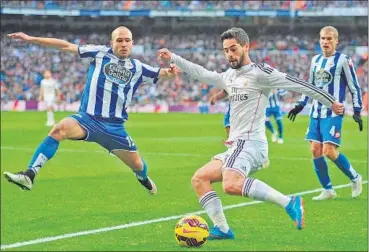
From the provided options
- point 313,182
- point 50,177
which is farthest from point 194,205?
point 50,177

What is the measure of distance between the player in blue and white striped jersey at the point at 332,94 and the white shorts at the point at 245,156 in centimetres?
342

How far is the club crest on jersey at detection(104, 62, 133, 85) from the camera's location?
35.2ft

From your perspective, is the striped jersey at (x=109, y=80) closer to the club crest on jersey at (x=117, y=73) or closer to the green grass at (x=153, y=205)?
the club crest on jersey at (x=117, y=73)

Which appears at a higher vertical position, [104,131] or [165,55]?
[165,55]

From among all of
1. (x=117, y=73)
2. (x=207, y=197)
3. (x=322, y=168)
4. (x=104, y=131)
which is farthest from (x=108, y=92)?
(x=322, y=168)

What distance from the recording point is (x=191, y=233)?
862 cm

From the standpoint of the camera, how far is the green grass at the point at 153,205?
903cm

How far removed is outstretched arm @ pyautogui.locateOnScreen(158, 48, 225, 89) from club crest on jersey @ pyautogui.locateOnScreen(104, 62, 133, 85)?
6.43ft

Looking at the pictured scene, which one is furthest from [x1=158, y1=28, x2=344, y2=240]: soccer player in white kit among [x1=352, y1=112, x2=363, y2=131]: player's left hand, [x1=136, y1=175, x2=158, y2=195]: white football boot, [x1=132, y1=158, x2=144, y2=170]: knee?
[x1=136, y1=175, x2=158, y2=195]: white football boot

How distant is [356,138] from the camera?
89.5ft

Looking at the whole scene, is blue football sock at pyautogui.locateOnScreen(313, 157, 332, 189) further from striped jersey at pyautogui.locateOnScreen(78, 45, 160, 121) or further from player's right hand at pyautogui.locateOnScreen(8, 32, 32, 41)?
player's right hand at pyautogui.locateOnScreen(8, 32, 32, 41)

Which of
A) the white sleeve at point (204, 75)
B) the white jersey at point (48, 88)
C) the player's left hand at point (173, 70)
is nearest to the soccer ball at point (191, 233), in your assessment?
the white sleeve at point (204, 75)

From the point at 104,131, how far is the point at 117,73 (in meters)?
0.80

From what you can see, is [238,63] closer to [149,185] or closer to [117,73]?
[117,73]
